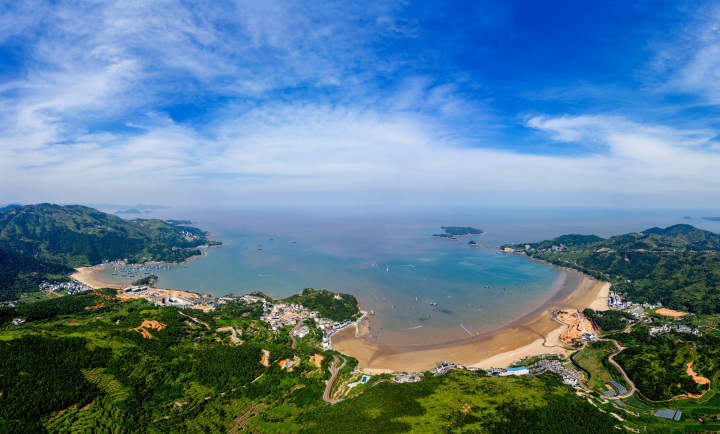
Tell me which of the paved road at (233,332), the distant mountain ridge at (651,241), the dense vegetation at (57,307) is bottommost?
the paved road at (233,332)

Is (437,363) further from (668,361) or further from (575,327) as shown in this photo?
(575,327)

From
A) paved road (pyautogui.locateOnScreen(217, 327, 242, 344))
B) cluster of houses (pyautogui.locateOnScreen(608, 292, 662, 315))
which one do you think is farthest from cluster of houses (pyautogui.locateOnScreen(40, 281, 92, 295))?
cluster of houses (pyautogui.locateOnScreen(608, 292, 662, 315))

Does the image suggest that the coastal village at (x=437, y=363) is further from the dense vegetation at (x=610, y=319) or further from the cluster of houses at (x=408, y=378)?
the dense vegetation at (x=610, y=319)

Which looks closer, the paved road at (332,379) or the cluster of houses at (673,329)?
the paved road at (332,379)

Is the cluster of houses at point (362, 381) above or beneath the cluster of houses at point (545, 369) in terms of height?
beneath

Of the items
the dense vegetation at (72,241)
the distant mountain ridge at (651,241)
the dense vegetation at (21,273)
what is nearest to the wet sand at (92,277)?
the dense vegetation at (21,273)

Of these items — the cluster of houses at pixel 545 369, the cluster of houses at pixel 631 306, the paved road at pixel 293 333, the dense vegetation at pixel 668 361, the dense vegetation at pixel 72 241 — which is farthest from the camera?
the dense vegetation at pixel 72 241

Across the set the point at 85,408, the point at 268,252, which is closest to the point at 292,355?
the point at 85,408
